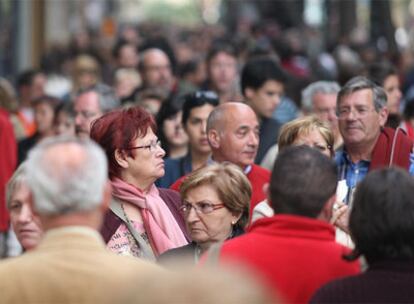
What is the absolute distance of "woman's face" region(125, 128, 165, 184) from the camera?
8.07 metres

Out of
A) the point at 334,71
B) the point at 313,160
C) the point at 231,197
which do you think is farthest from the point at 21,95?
the point at 313,160

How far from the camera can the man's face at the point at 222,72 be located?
15227 mm

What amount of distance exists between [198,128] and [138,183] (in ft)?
9.06

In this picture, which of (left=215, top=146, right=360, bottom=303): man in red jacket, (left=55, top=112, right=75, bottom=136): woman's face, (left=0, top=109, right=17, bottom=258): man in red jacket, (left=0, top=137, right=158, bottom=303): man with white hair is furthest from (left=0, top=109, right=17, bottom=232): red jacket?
(left=0, top=137, right=158, bottom=303): man with white hair

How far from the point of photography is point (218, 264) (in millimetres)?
5871

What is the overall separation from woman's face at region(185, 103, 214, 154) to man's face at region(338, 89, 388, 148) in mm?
1298

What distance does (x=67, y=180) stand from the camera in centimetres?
507

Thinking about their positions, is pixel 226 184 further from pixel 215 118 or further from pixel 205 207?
pixel 215 118

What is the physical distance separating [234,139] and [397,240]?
12.9 feet

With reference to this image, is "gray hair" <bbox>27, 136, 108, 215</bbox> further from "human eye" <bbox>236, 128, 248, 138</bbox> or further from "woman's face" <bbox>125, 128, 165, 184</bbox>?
"human eye" <bbox>236, 128, 248, 138</bbox>

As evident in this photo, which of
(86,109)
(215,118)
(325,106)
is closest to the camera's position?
(215,118)

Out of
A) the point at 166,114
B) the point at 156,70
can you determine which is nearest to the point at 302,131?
the point at 166,114

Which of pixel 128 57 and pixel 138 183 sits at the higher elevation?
pixel 138 183

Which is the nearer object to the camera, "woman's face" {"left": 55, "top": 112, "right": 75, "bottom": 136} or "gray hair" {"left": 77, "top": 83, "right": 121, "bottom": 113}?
"gray hair" {"left": 77, "top": 83, "right": 121, "bottom": 113}
